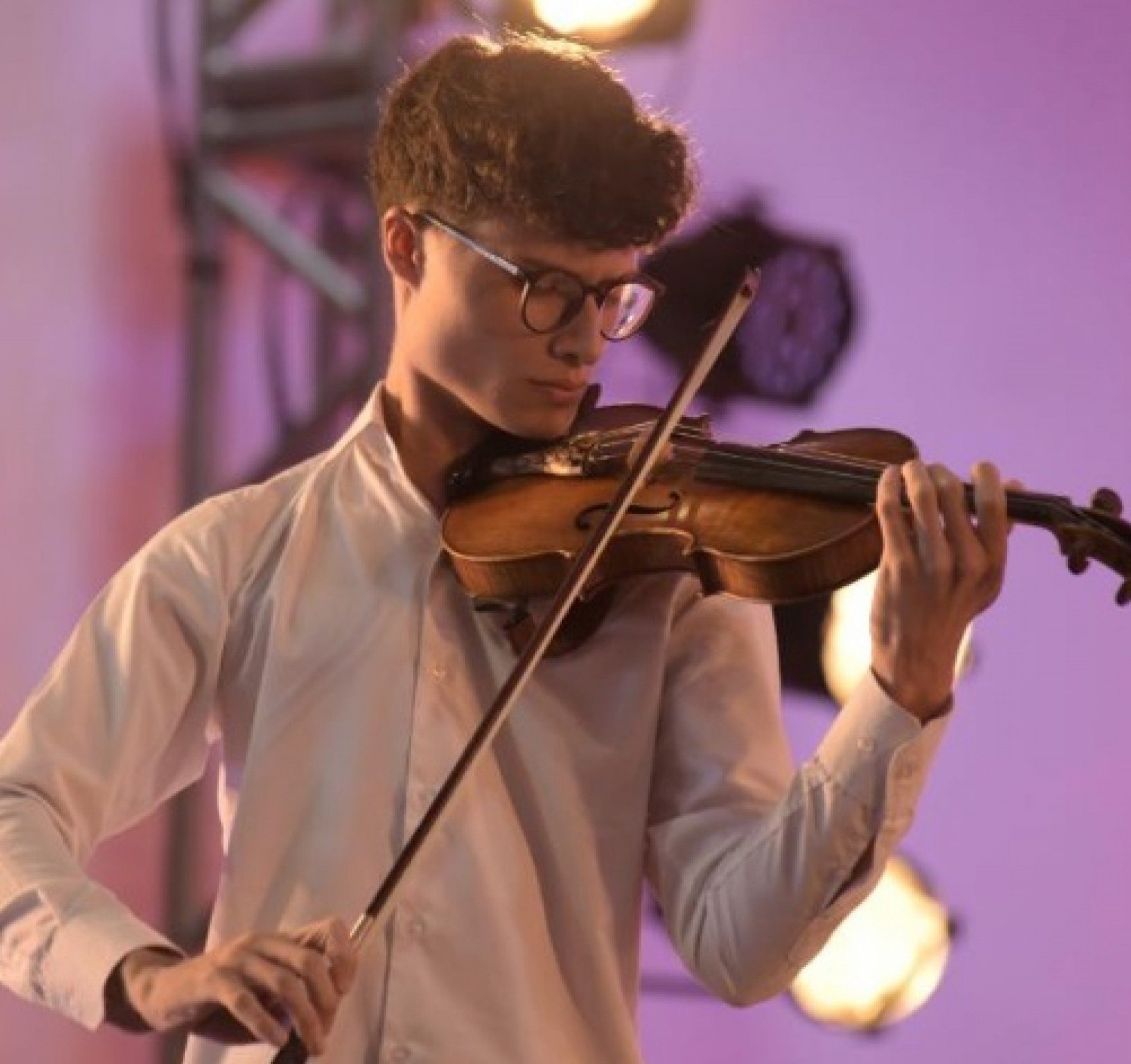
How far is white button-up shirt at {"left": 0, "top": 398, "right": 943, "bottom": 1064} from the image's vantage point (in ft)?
5.25

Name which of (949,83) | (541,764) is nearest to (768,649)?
(541,764)

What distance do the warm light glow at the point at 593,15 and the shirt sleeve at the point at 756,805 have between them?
48.2 inches

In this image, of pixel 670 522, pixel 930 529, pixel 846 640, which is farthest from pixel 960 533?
pixel 846 640

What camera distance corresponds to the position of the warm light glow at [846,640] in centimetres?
275

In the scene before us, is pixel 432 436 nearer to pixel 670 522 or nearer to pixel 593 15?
pixel 670 522

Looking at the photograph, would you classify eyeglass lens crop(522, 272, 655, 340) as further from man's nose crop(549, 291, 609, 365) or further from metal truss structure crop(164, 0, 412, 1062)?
metal truss structure crop(164, 0, 412, 1062)

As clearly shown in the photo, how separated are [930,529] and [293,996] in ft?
1.53

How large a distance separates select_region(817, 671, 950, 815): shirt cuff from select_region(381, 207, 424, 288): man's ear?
1.72 feet

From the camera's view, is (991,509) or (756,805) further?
(756,805)

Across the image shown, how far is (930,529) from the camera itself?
143 cm

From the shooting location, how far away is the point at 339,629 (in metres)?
1.72

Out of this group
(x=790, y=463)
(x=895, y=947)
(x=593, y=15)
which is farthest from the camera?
(x=593, y=15)

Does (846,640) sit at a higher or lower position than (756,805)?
lower

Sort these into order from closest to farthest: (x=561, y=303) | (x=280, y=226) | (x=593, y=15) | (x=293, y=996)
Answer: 1. (x=293, y=996)
2. (x=561, y=303)
3. (x=593, y=15)
4. (x=280, y=226)
